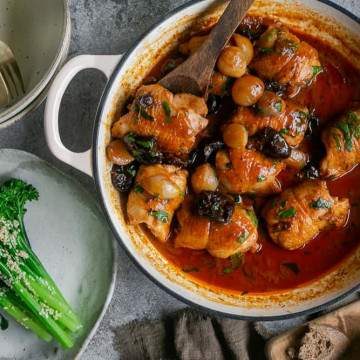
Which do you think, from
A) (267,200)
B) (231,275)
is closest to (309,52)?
(267,200)

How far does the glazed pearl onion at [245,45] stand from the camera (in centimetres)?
317

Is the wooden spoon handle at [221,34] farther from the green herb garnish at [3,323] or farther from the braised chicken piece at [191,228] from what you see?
the green herb garnish at [3,323]

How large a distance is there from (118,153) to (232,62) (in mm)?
711

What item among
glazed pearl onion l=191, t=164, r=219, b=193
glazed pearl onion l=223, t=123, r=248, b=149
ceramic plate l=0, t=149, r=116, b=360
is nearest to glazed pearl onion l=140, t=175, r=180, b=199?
glazed pearl onion l=191, t=164, r=219, b=193

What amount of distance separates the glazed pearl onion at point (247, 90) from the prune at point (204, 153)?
0.24 meters

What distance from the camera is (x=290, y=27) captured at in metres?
3.40

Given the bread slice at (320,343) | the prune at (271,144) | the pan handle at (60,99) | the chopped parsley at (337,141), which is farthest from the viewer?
the bread slice at (320,343)

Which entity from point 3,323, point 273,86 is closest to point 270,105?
point 273,86

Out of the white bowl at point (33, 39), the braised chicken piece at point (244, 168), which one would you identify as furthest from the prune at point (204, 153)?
the white bowl at point (33, 39)

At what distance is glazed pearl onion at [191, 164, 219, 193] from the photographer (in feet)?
10.5

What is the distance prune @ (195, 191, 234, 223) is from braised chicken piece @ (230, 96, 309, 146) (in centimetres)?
35

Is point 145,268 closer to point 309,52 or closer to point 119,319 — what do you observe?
point 119,319

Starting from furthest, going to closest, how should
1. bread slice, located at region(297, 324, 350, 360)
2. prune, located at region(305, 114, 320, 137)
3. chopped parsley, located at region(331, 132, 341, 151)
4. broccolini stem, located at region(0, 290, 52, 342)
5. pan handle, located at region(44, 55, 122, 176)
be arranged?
1. bread slice, located at region(297, 324, 350, 360)
2. broccolini stem, located at region(0, 290, 52, 342)
3. prune, located at region(305, 114, 320, 137)
4. chopped parsley, located at region(331, 132, 341, 151)
5. pan handle, located at region(44, 55, 122, 176)

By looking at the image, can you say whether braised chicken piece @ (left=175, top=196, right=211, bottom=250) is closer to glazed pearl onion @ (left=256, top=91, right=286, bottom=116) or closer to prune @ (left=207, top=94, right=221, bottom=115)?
prune @ (left=207, top=94, right=221, bottom=115)
